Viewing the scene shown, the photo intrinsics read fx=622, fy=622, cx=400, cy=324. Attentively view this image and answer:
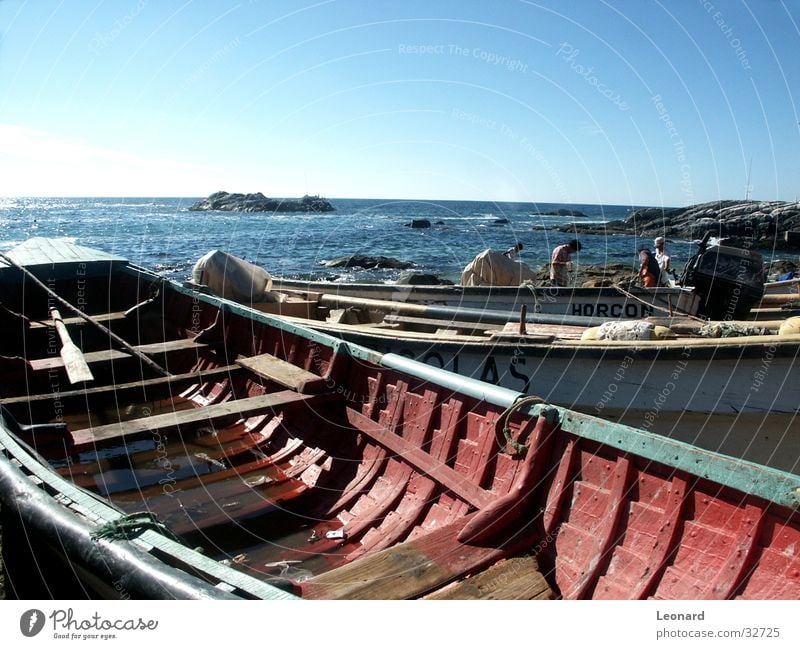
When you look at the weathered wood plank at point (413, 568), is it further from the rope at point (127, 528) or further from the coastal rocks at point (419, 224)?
the coastal rocks at point (419, 224)

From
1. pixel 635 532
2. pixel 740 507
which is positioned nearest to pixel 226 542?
pixel 635 532

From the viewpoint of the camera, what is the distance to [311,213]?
9475cm

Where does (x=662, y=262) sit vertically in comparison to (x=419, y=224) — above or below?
below

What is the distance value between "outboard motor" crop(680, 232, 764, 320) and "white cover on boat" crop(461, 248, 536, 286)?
12.6 feet

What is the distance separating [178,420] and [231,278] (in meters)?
5.39

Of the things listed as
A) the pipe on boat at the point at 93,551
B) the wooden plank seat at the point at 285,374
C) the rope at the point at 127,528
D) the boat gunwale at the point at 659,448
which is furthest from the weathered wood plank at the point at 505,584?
the wooden plank seat at the point at 285,374

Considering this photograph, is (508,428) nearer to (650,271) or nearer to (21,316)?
(21,316)

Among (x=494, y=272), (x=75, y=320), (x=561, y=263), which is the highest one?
(x=561, y=263)

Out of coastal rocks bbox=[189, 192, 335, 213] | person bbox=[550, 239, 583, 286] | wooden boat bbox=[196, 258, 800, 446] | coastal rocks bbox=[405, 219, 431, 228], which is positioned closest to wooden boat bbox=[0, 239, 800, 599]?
wooden boat bbox=[196, 258, 800, 446]

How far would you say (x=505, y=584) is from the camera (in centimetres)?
362

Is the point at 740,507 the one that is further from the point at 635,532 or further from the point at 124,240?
the point at 124,240

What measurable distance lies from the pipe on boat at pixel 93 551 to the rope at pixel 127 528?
42 mm

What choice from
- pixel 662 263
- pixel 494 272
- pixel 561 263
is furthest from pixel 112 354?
pixel 662 263

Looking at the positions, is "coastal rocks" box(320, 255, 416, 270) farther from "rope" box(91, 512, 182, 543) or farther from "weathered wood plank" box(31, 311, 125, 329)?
"rope" box(91, 512, 182, 543)
